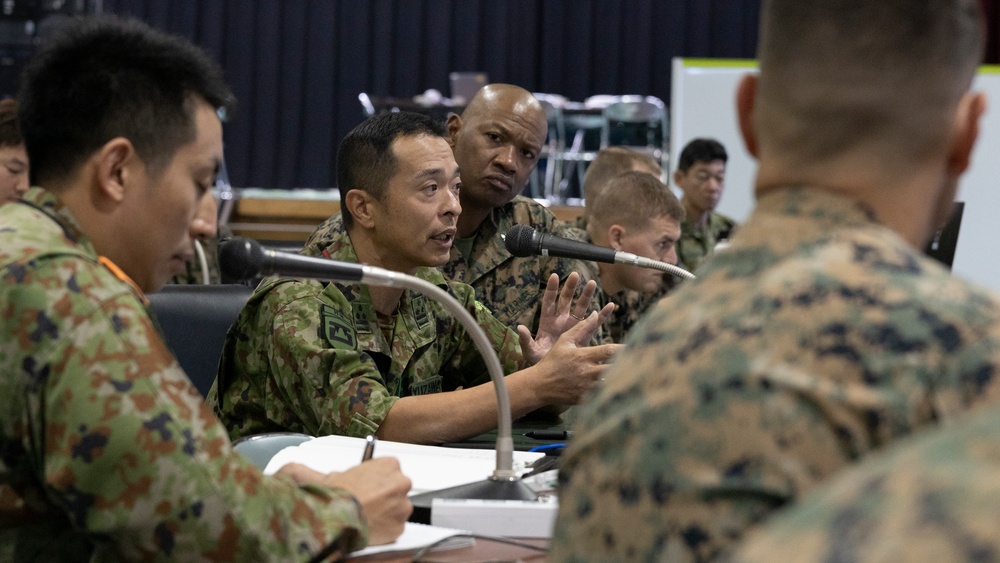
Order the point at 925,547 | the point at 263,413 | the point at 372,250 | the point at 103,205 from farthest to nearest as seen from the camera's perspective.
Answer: the point at 372,250, the point at 263,413, the point at 103,205, the point at 925,547

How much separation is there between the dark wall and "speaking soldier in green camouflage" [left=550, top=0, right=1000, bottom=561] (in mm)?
8434

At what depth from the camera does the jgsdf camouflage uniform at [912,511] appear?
0.35 meters

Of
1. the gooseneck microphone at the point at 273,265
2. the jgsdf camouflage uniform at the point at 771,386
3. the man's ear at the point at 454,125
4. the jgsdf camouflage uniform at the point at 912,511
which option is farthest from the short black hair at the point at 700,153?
the jgsdf camouflage uniform at the point at 912,511

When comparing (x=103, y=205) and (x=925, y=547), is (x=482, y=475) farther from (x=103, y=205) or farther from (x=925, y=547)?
(x=925, y=547)

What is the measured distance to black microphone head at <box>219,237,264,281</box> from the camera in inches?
51.6

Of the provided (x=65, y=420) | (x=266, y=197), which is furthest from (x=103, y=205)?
(x=266, y=197)

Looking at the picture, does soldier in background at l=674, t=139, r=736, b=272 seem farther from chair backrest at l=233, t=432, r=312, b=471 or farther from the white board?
chair backrest at l=233, t=432, r=312, b=471

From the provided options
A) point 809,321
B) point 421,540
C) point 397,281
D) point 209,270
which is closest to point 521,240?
point 397,281

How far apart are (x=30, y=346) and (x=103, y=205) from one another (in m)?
0.18

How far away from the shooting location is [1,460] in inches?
42.0

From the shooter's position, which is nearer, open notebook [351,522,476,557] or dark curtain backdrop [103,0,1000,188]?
open notebook [351,522,476,557]

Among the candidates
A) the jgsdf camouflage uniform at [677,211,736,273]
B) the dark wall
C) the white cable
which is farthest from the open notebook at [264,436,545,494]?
the dark wall

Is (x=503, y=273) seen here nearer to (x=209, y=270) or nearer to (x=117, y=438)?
(x=209, y=270)

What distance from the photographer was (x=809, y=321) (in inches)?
27.7
